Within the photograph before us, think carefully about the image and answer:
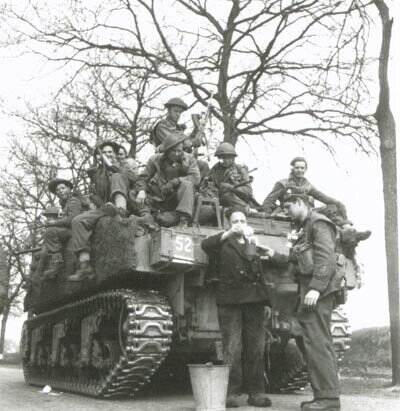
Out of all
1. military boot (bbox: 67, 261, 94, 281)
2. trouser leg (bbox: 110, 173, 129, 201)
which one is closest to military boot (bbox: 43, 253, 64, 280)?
military boot (bbox: 67, 261, 94, 281)

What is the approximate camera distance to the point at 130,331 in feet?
26.2

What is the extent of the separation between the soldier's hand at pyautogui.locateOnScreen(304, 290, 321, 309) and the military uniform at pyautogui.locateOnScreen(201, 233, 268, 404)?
81 centimetres

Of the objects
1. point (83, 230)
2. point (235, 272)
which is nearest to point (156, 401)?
point (235, 272)

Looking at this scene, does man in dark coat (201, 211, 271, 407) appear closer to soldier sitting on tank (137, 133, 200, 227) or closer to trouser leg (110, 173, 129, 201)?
soldier sitting on tank (137, 133, 200, 227)

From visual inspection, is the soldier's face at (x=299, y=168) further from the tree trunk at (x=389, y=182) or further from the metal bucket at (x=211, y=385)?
the metal bucket at (x=211, y=385)

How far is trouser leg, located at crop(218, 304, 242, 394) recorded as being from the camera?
7609 mm

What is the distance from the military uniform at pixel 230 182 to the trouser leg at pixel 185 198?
116 cm

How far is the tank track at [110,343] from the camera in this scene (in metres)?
8.09

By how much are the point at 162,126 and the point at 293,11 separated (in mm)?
6537

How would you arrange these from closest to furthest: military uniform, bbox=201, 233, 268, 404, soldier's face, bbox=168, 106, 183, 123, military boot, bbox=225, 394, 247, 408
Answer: military boot, bbox=225, 394, 247, 408, military uniform, bbox=201, 233, 268, 404, soldier's face, bbox=168, 106, 183, 123

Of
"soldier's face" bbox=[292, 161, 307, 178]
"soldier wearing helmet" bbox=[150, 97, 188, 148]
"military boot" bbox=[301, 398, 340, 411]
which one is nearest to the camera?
"military boot" bbox=[301, 398, 340, 411]

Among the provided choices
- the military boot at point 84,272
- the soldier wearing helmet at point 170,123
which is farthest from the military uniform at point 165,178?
the military boot at point 84,272

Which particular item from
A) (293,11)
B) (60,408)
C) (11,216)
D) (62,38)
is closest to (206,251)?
(60,408)

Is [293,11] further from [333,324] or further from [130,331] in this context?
[130,331]
